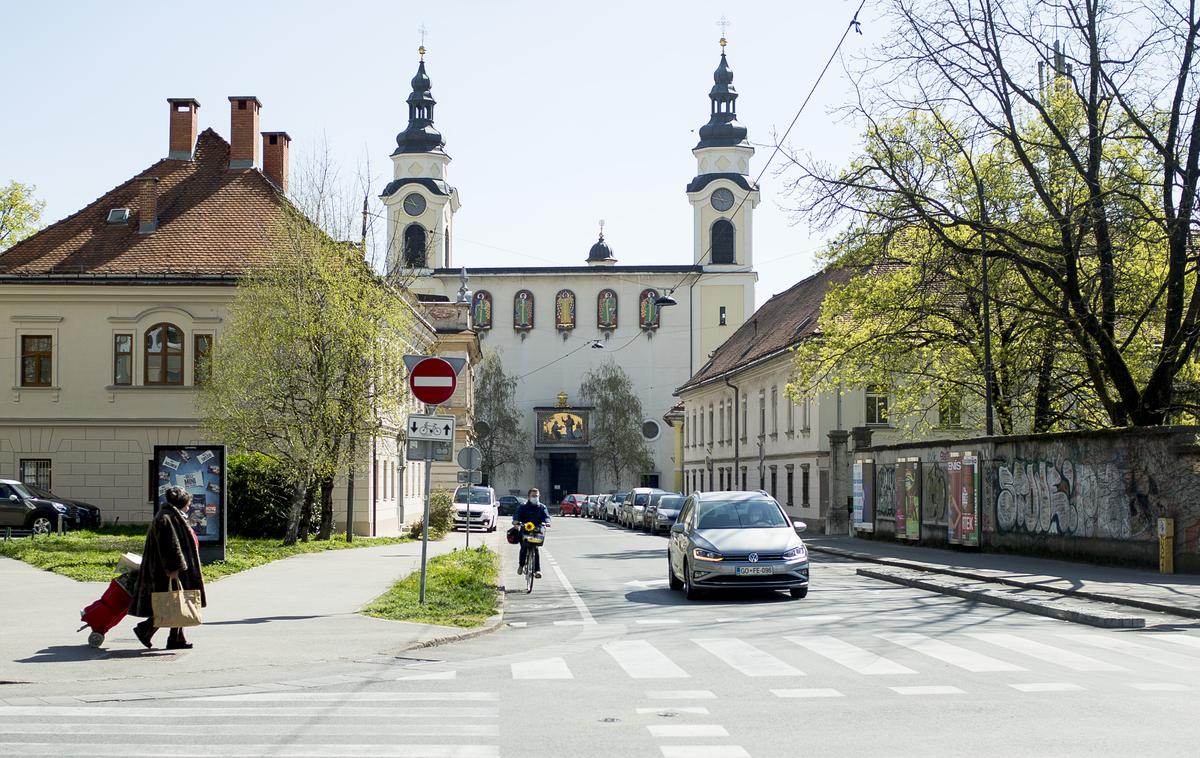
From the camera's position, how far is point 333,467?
3291 cm

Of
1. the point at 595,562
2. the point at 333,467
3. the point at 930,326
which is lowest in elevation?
the point at 595,562

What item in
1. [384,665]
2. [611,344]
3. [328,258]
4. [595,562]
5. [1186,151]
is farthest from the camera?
[611,344]

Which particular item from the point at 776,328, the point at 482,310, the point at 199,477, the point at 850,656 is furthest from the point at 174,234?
the point at 482,310

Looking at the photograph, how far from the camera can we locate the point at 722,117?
3959 inches

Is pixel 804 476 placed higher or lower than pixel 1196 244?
lower

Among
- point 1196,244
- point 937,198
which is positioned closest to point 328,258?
point 937,198

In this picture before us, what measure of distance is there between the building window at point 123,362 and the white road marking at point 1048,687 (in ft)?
114

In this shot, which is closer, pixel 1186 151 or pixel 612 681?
pixel 612 681

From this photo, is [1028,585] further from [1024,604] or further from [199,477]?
[199,477]

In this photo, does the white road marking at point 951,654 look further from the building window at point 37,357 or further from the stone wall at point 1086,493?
the building window at point 37,357

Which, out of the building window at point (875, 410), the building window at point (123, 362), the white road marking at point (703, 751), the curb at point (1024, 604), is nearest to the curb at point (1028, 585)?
the curb at point (1024, 604)

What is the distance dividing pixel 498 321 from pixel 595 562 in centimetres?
7642

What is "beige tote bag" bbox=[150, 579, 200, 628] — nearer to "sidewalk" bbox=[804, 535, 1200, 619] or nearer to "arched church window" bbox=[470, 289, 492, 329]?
"sidewalk" bbox=[804, 535, 1200, 619]

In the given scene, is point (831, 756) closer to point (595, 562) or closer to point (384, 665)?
point (384, 665)
